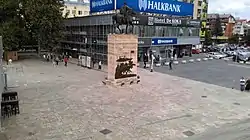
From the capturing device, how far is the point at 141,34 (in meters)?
43.8

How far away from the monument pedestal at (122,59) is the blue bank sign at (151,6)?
687 inches

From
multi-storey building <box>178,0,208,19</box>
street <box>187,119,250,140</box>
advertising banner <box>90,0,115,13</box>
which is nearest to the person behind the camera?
street <box>187,119,250,140</box>

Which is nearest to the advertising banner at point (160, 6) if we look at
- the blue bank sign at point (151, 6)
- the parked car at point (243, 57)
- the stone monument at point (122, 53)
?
the blue bank sign at point (151, 6)

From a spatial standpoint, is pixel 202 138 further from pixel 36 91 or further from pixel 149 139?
pixel 36 91

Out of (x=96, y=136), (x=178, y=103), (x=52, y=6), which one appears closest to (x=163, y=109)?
(x=178, y=103)

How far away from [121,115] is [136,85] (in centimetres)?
944

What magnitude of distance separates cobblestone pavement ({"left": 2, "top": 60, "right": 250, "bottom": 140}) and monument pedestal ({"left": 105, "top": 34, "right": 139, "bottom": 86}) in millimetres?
1111

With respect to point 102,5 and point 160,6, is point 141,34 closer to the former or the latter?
point 160,6

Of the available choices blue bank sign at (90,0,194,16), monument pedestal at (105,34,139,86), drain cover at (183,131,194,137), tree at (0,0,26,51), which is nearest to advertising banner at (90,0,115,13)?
blue bank sign at (90,0,194,16)

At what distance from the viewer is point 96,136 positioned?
13.2 m

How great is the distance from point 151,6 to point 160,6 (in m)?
2.29

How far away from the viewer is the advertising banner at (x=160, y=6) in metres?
43.8

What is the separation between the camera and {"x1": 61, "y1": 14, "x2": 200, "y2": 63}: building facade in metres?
41.2

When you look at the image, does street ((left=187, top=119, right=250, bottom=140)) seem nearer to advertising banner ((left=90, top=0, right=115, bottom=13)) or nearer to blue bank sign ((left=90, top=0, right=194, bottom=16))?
blue bank sign ((left=90, top=0, right=194, bottom=16))
